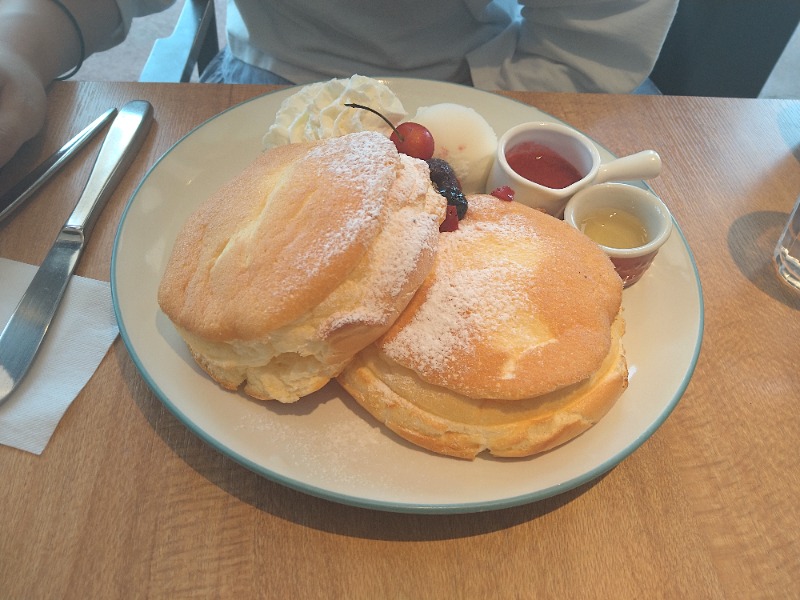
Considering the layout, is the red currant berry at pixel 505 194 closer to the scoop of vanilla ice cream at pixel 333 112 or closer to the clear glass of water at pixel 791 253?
the scoop of vanilla ice cream at pixel 333 112

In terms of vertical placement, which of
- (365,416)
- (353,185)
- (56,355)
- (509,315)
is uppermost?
(353,185)

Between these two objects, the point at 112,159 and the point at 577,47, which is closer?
the point at 112,159

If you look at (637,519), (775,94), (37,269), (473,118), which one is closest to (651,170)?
(473,118)

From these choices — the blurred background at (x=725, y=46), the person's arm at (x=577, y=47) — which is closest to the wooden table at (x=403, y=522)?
the person's arm at (x=577, y=47)

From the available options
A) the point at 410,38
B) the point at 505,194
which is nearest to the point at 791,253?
the point at 505,194

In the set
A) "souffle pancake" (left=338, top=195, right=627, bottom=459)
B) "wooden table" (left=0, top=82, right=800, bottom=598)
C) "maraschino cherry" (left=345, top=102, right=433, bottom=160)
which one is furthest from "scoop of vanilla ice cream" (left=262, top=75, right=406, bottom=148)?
"wooden table" (left=0, top=82, right=800, bottom=598)

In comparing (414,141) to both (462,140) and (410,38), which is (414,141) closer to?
(462,140)
